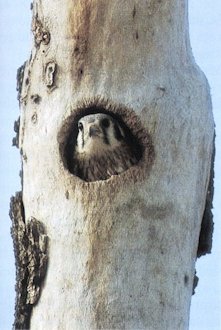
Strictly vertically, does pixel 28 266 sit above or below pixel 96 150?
below

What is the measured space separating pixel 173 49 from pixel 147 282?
618 mm

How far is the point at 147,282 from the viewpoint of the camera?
312cm

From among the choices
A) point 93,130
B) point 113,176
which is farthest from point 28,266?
point 93,130

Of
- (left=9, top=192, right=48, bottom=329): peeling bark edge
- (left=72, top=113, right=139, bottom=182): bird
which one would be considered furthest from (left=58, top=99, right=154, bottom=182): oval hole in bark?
(left=9, top=192, right=48, bottom=329): peeling bark edge

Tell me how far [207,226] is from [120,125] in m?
0.33

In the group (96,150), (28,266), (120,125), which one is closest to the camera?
(28,266)

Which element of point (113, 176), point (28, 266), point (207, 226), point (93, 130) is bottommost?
point (28, 266)

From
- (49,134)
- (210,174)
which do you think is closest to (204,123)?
(210,174)

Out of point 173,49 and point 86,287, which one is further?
point 173,49

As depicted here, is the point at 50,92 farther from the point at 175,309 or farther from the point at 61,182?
the point at 175,309

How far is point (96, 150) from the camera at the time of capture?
3.51 metres

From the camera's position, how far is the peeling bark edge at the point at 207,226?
338 cm

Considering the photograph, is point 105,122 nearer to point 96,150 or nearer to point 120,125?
point 120,125

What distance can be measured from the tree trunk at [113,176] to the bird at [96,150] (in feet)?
0.11
